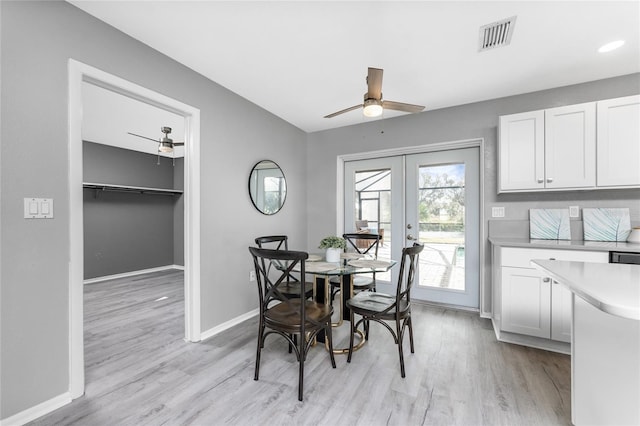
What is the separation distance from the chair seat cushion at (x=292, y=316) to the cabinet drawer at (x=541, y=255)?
1.75 m

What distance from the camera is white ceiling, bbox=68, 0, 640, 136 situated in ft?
5.73

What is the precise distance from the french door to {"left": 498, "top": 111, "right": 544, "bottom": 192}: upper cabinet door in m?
0.45

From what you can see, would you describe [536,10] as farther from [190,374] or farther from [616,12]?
[190,374]

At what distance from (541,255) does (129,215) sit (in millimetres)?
6348

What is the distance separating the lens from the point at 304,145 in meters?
4.26

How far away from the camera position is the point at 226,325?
2777mm

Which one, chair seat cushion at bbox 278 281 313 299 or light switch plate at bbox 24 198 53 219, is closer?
light switch plate at bbox 24 198 53 219

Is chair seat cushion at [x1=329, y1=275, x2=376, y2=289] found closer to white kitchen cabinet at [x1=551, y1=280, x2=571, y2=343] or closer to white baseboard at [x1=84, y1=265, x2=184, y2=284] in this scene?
white kitchen cabinet at [x1=551, y1=280, x2=571, y2=343]

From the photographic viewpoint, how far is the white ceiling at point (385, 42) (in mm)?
1746

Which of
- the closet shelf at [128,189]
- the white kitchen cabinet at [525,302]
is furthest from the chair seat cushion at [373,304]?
the closet shelf at [128,189]

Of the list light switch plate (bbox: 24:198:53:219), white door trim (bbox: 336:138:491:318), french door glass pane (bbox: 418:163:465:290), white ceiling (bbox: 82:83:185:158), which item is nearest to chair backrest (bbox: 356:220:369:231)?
white door trim (bbox: 336:138:491:318)

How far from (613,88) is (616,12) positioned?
1.21 metres

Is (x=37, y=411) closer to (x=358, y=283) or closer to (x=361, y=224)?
(x=358, y=283)

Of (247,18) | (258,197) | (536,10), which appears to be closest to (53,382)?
(258,197)
